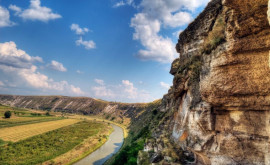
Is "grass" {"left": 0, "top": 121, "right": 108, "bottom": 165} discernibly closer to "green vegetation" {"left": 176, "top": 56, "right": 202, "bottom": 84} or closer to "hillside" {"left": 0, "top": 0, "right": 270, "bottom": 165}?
"green vegetation" {"left": 176, "top": 56, "right": 202, "bottom": 84}

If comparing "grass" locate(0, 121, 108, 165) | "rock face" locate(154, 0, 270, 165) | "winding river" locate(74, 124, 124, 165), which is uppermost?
"rock face" locate(154, 0, 270, 165)

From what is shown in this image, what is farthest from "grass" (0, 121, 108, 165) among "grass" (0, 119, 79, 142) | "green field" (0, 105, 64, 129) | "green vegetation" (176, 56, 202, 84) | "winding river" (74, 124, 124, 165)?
"green field" (0, 105, 64, 129)

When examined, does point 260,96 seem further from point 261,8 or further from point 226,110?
point 261,8

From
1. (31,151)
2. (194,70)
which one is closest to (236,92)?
(194,70)

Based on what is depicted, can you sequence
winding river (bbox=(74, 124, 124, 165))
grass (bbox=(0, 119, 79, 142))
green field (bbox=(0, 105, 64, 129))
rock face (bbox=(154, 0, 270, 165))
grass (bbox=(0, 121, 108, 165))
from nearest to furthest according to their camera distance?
rock face (bbox=(154, 0, 270, 165)), grass (bbox=(0, 121, 108, 165)), winding river (bbox=(74, 124, 124, 165)), grass (bbox=(0, 119, 79, 142)), green field (bbox=(0, 105, 64, 129))

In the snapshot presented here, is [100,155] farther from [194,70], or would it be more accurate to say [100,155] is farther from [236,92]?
[236,92]

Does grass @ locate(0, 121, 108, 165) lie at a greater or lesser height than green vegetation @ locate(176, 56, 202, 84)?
lesser

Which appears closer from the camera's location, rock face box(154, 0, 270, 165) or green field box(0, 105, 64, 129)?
rock face box(154, 0, 270, 165)

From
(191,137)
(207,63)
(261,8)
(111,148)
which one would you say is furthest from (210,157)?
(111,148)

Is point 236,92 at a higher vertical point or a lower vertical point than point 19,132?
higher

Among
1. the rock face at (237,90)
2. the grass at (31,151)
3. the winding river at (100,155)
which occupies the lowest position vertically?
the winding river at (100,155)

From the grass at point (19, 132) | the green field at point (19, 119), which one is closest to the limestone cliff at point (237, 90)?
the grass at point (19, 132)

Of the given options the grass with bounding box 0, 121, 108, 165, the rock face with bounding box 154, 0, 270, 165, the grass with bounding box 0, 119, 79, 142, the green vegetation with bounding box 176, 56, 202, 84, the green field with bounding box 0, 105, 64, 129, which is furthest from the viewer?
the green field with bounding box 0, 105, 64, 129

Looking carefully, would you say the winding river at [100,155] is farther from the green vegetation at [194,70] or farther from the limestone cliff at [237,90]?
the limestone cliff at [237,90]
